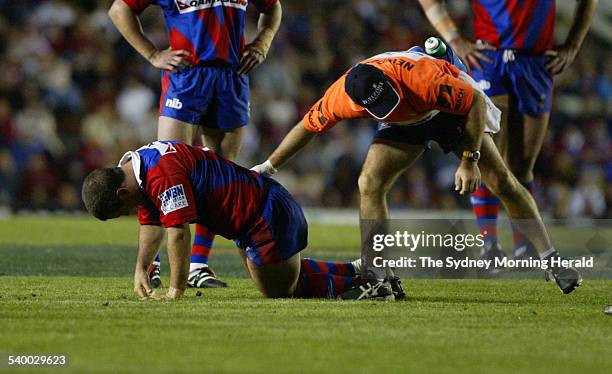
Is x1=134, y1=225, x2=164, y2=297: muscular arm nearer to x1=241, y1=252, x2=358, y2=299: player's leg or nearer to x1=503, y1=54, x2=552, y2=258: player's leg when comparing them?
x1=241, y1=252, x2=358, y2=299: player's leg

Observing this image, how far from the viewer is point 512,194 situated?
7734 mm

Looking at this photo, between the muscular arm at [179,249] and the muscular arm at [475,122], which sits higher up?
the muscular arm at [475,122]

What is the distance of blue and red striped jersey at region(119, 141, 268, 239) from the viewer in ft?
20.9

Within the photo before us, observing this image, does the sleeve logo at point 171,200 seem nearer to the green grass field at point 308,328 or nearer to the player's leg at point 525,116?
the green grass field at point 308,328

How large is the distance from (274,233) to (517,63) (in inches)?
134

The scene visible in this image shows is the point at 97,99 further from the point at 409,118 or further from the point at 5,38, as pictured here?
the point at 409,118

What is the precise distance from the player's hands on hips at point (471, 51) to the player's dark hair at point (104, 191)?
3813 mm

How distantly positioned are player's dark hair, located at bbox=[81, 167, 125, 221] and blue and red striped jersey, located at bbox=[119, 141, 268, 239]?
12 cm

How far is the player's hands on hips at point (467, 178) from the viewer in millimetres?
6812

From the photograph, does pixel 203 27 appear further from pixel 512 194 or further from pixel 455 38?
pixel 512 194

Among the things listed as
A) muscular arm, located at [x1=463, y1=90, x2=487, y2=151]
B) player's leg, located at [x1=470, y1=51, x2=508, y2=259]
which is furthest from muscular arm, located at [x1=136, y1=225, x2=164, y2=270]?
player's leg, located at [x1=470, y1=51, x2=508, y2=259]

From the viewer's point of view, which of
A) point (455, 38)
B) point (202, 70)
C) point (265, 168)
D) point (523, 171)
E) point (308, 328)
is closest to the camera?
point (308, 328)

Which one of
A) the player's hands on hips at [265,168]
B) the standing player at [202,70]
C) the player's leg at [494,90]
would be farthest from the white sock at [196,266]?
the player's leg at [494,90]

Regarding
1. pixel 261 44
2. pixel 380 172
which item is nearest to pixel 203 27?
pixel 261 44
